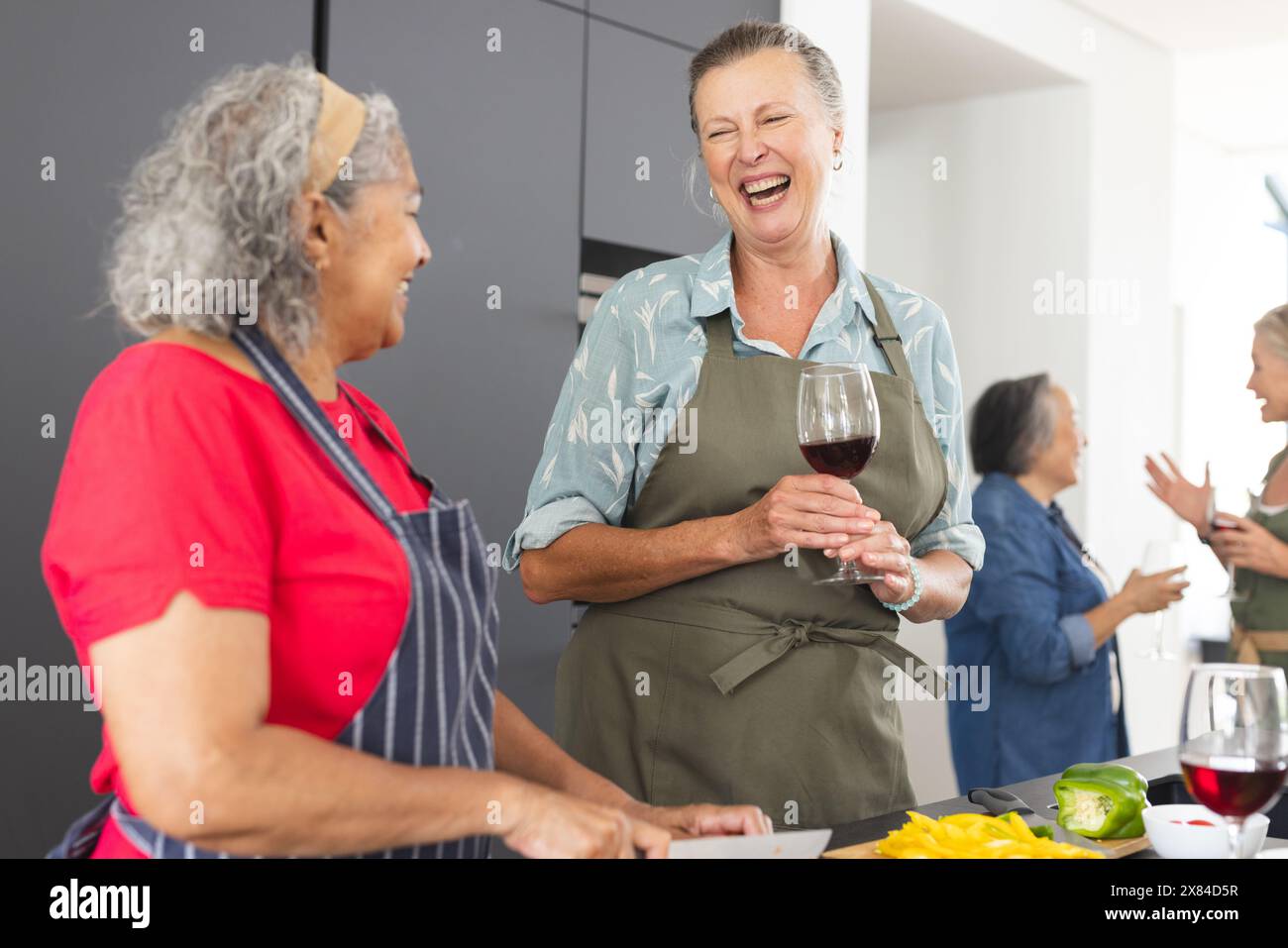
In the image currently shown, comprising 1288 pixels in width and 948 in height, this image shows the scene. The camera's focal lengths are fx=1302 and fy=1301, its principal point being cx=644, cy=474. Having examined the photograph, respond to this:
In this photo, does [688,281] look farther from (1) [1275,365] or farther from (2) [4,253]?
(1) [1275,365]

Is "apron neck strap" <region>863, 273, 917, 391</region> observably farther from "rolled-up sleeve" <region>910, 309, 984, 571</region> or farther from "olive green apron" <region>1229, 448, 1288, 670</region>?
"olive green apron" <region>1229, 448, 1288, 670</region>

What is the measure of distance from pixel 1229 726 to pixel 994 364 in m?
3.97

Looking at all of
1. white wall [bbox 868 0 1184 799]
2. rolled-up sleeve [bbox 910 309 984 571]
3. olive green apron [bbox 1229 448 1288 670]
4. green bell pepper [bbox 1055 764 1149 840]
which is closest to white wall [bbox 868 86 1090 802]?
white wall [bbox 868 0 1184 799]

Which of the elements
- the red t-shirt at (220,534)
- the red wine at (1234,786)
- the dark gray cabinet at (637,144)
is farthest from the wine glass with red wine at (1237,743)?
the dark gray cabinet at (637,144)

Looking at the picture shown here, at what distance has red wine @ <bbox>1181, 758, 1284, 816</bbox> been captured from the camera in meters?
0.98

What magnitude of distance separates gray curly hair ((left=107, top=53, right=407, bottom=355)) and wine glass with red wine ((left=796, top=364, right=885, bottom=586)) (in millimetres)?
595

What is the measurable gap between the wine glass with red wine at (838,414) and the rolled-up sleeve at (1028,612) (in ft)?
6.68

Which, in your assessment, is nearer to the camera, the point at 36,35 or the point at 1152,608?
the point at 36,35

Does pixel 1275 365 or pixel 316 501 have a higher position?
pixel 1275 365

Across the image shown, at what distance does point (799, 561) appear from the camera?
1.69 m

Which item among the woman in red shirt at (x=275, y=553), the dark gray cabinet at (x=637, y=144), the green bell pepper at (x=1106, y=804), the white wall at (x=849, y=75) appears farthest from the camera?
the white wall at (x=849, y=75)

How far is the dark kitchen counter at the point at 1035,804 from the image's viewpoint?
1.28 meters

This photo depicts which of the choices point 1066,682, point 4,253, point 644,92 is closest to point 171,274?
point 4,253

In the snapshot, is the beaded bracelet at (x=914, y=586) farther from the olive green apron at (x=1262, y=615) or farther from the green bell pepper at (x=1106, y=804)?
the olive green apron at (x=1262, y=615)
